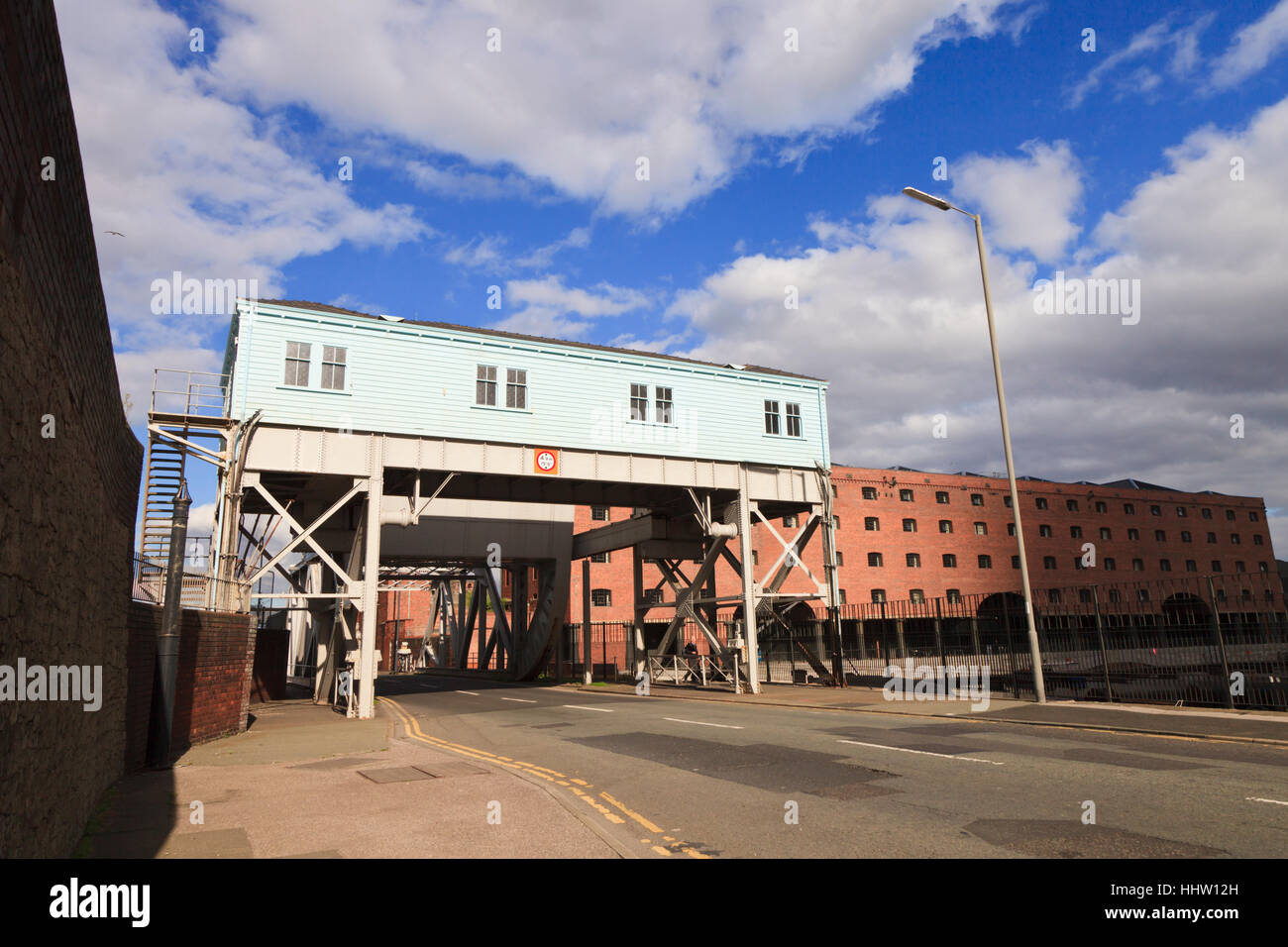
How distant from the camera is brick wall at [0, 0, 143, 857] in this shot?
425cm

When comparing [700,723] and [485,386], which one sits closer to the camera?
[700,723]

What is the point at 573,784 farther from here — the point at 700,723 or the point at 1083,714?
the point at 1083,714

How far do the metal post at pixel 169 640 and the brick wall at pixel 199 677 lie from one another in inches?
6.5

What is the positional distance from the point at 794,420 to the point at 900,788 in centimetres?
2243

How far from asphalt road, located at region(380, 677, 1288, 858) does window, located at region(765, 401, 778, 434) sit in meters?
15.2

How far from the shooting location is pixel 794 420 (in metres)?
30.3

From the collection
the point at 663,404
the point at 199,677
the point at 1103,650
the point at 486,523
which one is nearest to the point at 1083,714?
the point at 1103,650

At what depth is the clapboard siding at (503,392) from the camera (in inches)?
875

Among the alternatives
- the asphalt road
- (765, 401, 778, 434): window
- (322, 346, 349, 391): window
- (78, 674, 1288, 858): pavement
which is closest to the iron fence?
(78, 674, 1288, 858): pavement

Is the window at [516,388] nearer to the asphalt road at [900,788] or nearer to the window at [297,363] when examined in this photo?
the window at [297,363]
